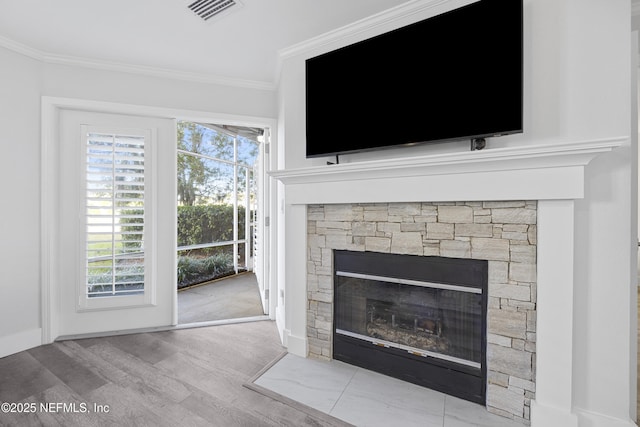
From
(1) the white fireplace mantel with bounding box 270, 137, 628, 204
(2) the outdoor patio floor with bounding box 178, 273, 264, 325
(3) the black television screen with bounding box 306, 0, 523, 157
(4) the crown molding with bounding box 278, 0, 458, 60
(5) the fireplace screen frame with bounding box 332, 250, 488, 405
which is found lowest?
(2) the outdoor patio floor with bounding box 178, 273, 264, 325

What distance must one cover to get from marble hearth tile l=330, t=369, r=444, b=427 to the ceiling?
2438 millimetres

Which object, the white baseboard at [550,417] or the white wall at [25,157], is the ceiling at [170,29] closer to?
the white wall at [25,157]

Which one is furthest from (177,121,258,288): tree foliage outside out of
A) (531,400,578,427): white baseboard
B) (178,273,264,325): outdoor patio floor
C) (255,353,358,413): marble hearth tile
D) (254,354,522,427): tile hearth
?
(531,400,578,427): white baseboard

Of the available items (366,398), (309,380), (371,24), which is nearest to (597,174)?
(371,24)

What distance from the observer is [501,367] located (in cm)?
160

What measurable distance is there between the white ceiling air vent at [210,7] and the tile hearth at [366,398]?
8.07 feet

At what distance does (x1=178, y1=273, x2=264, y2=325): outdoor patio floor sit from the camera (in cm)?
323

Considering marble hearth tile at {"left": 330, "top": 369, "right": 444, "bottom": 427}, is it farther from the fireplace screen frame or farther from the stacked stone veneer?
the stacked stone veneer

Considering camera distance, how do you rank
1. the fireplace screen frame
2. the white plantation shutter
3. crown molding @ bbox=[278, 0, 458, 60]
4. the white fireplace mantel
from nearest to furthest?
the white fireplace mantel < the fireplace screen frame < crown molding @ bbox=[278, 0, 458, 60] < the white plantation shutter

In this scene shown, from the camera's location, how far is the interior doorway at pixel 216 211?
4539 mm

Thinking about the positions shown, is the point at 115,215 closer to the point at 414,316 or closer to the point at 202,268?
the point at 202,268

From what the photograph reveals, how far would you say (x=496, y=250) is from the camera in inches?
63.6

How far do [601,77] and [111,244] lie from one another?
364 cm

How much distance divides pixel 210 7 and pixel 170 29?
0.45 metres
